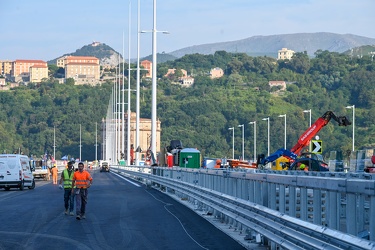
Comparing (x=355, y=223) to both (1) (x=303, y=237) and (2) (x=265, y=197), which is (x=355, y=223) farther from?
(2) (x=265, y=197)

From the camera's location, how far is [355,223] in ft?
37.1

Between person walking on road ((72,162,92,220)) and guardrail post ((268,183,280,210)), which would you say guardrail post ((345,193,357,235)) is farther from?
person walking on road ((72,162,92,220))

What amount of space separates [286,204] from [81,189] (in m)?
9.67

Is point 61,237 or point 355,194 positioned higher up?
point 355,194

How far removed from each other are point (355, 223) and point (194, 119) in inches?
6587

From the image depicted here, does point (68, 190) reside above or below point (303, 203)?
below

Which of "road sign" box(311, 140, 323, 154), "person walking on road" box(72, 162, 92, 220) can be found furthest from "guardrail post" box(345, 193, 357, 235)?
"road sign" box(311, 140, 323, 154)

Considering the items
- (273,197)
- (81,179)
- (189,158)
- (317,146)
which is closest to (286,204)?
(273,197)

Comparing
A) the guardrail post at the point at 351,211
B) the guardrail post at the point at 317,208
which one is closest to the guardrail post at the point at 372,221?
the guardrail post at the point at 351,211

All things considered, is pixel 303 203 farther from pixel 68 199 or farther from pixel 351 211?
pixel 68 199

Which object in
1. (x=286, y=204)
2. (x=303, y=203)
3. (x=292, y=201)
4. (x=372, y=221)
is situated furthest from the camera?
(x=286, y=204)

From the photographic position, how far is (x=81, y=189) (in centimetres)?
2620

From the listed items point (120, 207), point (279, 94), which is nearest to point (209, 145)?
point (279, 94)

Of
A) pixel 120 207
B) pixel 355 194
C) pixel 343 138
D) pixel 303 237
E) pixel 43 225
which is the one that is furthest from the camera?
pixel 343 138
